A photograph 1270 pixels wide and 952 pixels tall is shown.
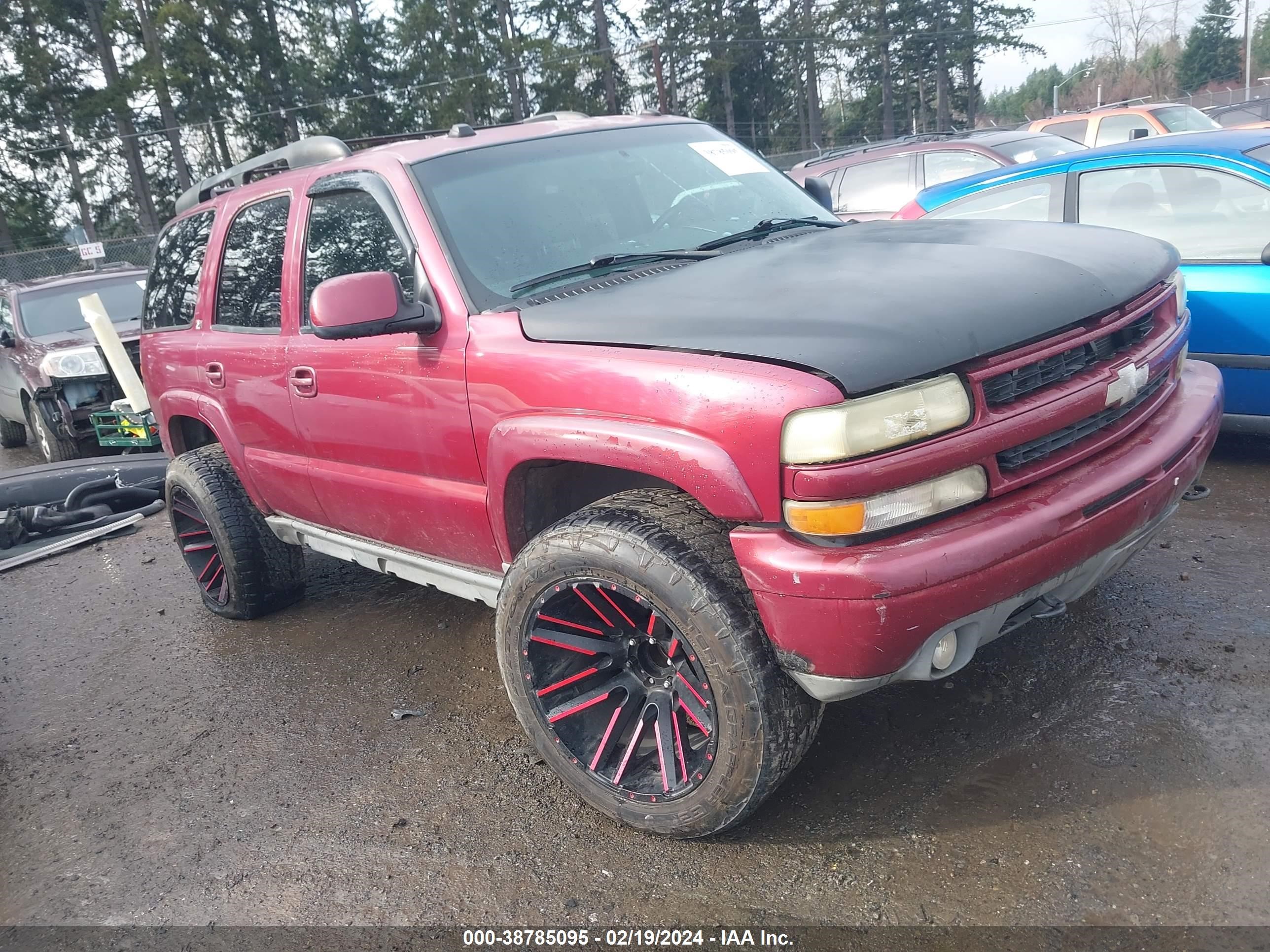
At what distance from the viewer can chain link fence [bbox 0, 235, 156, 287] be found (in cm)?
2433

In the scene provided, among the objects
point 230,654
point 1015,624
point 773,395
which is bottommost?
point 230,654

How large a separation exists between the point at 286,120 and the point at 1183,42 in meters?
69.5

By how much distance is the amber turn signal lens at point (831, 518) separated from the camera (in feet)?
7.02

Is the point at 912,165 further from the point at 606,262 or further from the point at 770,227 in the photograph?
the point at 606,262

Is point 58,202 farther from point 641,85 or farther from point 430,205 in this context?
point 430,205

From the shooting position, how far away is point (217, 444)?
472 cm

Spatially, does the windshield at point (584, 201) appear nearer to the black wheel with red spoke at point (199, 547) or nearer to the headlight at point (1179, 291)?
the headlight at point (1179, 291)

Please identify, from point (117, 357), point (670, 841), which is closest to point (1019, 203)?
point (670, 841)

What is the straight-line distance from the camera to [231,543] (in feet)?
14.4

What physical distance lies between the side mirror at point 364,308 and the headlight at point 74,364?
688 centimetres

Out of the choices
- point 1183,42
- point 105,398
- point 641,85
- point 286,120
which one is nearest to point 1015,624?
point 105,398

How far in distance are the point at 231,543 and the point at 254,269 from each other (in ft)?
4.12

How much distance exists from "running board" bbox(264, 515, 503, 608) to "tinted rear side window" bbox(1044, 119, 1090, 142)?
1273 cm

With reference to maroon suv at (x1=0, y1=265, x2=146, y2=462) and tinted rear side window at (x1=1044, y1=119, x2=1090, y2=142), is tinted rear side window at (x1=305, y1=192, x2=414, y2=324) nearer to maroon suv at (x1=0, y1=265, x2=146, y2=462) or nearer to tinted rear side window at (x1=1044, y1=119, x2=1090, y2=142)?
maroon suv at (x1=0, y1=265, x2=146, y2=462)
